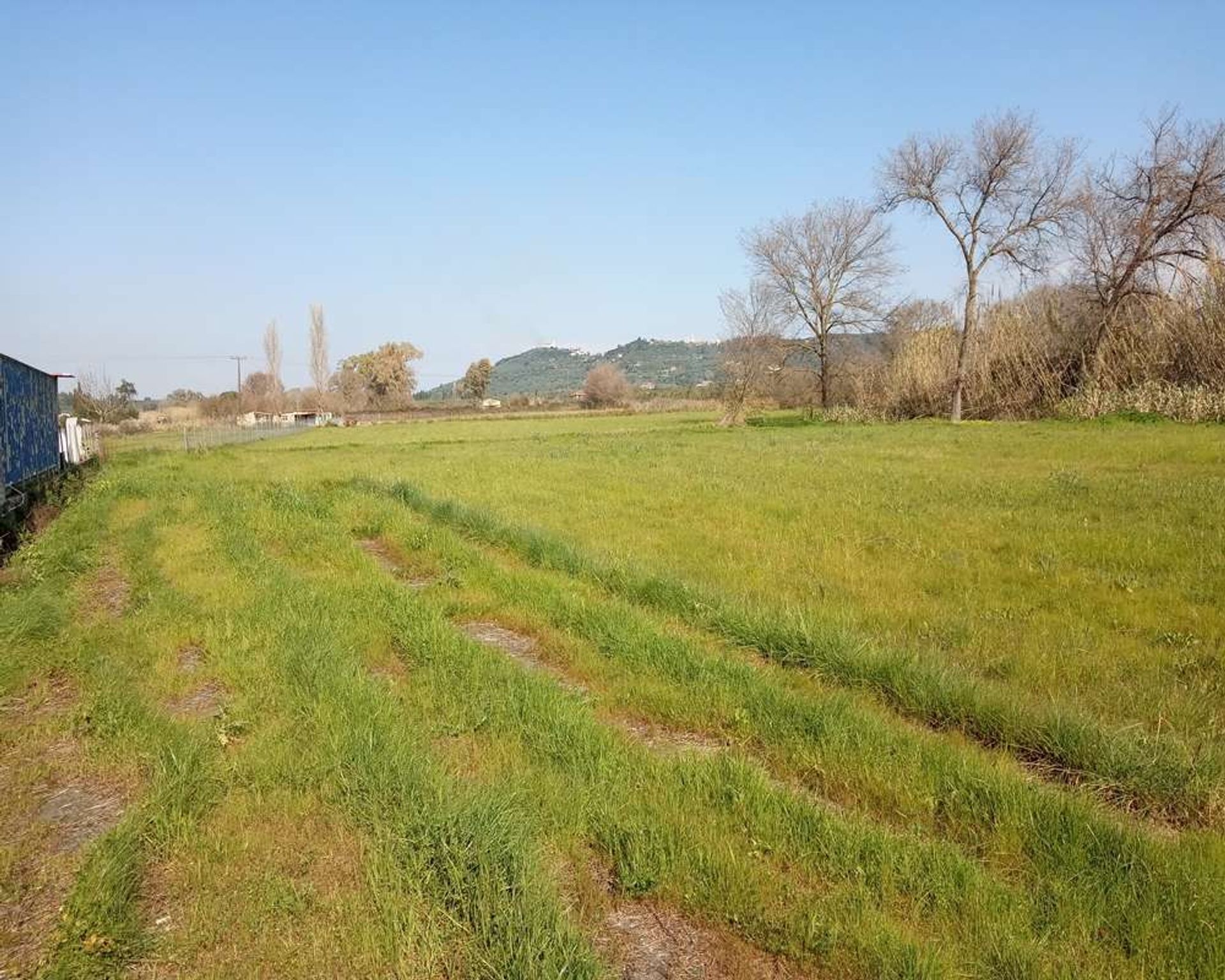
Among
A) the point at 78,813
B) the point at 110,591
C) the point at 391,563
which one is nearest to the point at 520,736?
the point at 78,813

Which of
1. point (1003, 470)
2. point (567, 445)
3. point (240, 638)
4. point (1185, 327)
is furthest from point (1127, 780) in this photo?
point (1185, 327)

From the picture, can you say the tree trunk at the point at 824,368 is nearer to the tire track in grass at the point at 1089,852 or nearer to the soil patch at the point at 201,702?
the tire track in grass at the point at 1089,852

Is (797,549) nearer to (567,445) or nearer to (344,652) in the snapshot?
(344,652)

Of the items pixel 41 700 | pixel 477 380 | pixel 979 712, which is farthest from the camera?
pixel 477 380

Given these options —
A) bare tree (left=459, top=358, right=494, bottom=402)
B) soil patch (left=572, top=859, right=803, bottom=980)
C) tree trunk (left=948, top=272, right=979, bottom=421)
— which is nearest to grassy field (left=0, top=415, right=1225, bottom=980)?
soil patch (left=572, top=859, right=803, bottom=980)

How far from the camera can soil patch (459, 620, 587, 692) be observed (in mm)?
5238

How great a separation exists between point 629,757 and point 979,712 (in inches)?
84.1

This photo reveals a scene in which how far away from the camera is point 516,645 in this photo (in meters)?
6.05

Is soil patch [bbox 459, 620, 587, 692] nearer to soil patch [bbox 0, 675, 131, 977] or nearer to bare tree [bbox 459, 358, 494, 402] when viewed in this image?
soil patch [bbox 0, 675, 131, 977]

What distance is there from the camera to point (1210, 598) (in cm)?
609

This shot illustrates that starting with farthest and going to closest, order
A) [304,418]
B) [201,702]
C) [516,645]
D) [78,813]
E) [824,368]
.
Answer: [304,418] → [824,368] → [516,645] → [201,702] → [78,813]

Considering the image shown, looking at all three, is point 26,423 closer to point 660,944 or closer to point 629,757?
point 629,757

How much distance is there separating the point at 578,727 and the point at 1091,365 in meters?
33.8

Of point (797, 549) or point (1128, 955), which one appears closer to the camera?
point (1128, 955)
